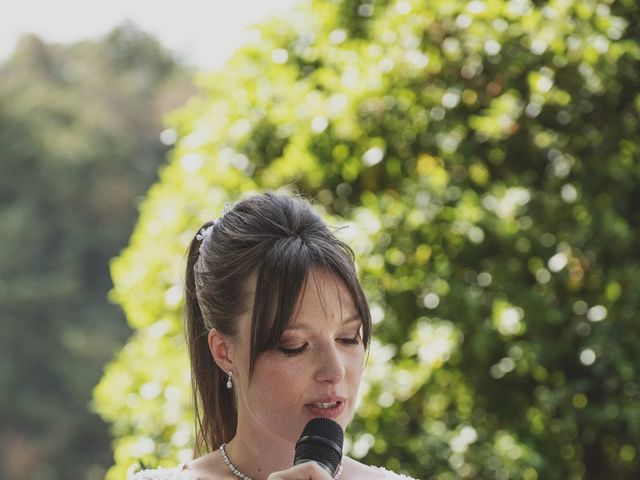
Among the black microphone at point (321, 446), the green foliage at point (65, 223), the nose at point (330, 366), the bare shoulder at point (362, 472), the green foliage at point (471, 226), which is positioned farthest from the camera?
the green foliage at point (65, 223)

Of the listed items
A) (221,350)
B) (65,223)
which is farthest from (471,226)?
(65,223)

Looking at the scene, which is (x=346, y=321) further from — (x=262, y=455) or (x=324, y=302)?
(x=262, y=455)

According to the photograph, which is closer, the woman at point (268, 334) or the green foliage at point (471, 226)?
the woman at point (268, 334)

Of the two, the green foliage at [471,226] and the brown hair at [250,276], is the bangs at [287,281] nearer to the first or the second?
the brown hair at [250,276]

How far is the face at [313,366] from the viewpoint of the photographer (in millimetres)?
2242

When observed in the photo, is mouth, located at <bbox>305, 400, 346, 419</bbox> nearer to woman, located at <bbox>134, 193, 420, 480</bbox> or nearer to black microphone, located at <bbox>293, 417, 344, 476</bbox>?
woman, located at <bbox>134, 193, 420, 480</bbox>

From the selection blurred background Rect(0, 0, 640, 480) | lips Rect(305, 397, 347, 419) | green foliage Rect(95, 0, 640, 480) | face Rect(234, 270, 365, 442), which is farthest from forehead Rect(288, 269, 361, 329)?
green foliage Rect(95, 0, 640, 480)

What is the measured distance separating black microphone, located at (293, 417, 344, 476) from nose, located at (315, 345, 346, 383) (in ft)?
0.41

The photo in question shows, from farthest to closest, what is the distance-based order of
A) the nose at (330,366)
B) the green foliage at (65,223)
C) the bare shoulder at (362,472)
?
the green foliage at (65,223) → the bare shoulder at (362,472) → the nose at (330,366)

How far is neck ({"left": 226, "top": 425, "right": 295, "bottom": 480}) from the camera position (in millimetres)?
2432

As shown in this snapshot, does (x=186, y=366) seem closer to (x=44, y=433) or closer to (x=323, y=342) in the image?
(x=323, y=342)

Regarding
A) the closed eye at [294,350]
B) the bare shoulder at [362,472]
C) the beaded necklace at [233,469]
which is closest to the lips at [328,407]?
the closed eye at [294,350]

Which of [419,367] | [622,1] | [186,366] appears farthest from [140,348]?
[622,1]

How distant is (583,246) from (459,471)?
93 centimetres
